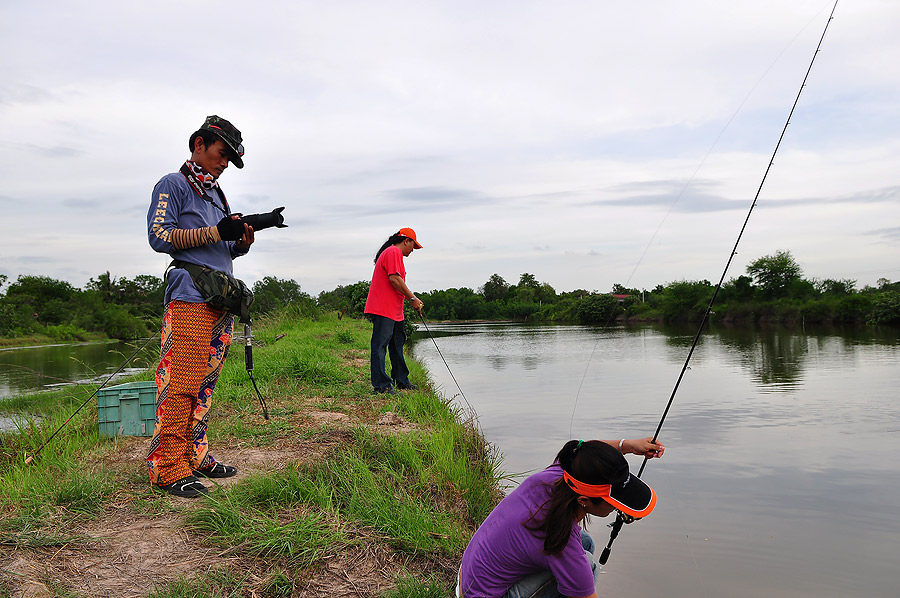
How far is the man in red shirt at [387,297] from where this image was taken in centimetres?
604

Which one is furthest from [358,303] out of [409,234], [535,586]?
[535,586]

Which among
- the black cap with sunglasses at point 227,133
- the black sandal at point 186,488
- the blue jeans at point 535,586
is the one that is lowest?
the blue jeans at point 535,586

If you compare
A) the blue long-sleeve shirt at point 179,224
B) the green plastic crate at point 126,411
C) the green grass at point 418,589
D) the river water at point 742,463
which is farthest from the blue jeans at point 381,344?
the green grass at point 418,589

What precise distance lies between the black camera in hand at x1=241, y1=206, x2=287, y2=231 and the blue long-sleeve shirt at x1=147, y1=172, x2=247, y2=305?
0.24 m

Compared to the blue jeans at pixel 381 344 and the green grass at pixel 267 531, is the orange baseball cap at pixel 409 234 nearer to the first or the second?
the blue jeans at pixel 381 344

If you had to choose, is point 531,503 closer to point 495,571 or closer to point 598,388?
point 495,571

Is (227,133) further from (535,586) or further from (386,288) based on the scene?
(386,288)

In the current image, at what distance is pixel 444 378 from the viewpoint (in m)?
12.0

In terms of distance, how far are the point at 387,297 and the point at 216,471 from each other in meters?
3.11

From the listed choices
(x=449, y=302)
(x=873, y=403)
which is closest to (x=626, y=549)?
(x=873, y=403)

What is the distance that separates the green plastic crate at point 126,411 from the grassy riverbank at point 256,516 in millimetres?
135

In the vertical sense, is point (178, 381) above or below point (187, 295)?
below

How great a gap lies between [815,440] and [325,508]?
500 cm

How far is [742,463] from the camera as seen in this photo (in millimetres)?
5125
